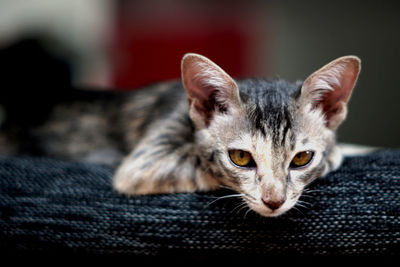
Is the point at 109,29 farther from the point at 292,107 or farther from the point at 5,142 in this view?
the point at 292,107

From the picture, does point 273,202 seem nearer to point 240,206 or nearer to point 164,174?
point 240,206

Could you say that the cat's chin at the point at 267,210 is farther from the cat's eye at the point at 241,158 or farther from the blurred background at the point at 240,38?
the blurred background at the point at 240,38

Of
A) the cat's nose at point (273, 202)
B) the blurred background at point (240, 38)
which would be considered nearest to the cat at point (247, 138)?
the cat's nose at point (273, 202)

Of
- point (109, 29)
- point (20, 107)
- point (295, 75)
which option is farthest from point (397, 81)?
point (20, 107)

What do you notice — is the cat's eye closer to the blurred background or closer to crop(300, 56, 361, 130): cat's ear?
crop(300, 56, 361, 130): cat's ear

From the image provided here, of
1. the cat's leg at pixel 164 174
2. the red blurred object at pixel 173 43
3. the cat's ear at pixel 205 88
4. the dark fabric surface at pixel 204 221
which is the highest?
the red blurred object at pixel 173 43
